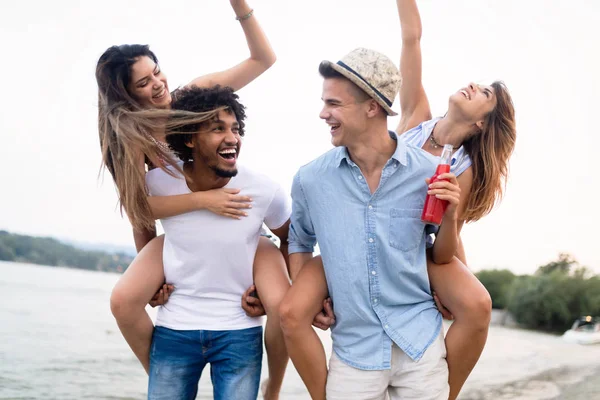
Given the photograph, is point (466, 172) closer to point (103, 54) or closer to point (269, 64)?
point (269, 64)

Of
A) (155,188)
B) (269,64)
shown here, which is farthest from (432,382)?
(269,64)

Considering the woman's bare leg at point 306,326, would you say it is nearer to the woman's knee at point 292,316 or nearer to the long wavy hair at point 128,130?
the woman's knee at point 292,316

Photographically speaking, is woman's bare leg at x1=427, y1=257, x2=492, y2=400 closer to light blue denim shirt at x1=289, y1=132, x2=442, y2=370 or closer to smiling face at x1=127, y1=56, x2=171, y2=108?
light blue denim shirt at x1=289, y1=132, x2=442, y2=370

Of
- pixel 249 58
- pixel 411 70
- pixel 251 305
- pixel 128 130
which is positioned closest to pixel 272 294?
pixel 251 305

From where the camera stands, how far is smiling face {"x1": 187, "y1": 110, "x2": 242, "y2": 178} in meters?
3.35

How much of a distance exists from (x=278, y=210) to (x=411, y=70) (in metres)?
1.40

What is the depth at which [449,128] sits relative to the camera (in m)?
3.87

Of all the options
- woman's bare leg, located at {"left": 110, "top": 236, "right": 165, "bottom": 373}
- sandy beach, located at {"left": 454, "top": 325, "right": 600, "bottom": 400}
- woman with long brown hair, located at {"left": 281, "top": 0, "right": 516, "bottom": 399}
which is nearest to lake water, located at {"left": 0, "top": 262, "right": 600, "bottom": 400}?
sandy beach, located at {"left": 454, "top": 325, "right": 600, "bottom": 400}

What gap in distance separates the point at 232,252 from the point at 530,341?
45.4ft

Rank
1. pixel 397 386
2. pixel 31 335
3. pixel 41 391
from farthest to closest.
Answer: pixel 31 335
pixel 41 391
pixel 397 386

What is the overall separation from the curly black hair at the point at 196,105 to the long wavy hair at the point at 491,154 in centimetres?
130

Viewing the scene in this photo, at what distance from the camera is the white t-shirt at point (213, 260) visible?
11.2 feet

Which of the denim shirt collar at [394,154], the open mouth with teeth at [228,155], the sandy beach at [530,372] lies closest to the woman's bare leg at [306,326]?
the denim shirt collar at [394,154]

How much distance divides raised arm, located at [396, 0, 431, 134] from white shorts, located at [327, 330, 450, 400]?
5.20 ft
